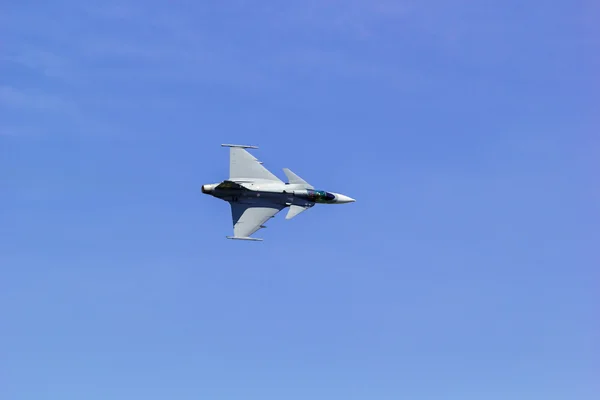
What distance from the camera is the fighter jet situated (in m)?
99.2

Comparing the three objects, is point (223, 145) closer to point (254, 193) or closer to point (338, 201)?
point (254, 193)

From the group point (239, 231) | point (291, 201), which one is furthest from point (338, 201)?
point (239, 231)

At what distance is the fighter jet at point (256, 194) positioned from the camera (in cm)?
9925

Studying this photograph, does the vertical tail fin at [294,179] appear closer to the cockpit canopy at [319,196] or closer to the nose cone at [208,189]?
the cockpit canopy at [319,196]

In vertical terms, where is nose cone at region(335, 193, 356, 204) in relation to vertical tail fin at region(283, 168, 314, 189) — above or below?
below

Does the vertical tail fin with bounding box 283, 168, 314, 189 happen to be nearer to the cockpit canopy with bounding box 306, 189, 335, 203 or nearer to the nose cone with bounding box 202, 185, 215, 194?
the cockpit canopy with bounding box 306, 189, 335, 203

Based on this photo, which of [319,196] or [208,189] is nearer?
[208,189]

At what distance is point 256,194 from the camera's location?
100312mm

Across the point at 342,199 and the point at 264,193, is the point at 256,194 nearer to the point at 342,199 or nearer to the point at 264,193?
the point at 264,193

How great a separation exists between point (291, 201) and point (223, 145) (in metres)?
10.9

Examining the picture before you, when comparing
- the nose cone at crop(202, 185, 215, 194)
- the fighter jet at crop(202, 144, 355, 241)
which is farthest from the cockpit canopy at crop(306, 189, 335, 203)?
the nose cone at crop(202, 185, 215, 194)

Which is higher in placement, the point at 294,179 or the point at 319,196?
the point at 294,179

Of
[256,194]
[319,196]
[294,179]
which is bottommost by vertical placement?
[256,194]

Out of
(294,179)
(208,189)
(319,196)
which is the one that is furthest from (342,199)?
(208,189)
